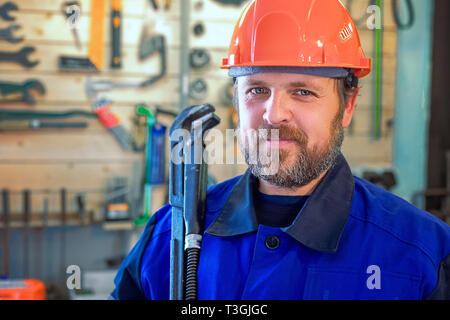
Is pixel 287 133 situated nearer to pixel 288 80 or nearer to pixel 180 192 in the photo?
pixel 288 80

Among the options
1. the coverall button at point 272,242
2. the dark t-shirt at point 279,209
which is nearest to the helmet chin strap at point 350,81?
the dark t-shirt at point 279,209

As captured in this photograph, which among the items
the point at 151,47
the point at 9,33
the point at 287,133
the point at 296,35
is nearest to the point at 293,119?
the point at 287,133

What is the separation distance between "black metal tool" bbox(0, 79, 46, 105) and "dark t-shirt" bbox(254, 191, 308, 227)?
180 cm

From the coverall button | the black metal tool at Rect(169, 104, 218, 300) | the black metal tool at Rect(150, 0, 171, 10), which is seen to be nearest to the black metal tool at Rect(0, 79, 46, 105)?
the black metal tool at Rect(150, 0, 171, 10)

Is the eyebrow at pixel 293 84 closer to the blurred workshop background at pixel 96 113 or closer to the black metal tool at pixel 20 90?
the blurred workshop background at pixel 96 113

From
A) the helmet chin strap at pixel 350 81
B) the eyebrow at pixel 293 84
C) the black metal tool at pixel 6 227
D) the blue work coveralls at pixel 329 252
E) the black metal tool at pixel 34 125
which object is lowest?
the black metal tool at pixel 6 227

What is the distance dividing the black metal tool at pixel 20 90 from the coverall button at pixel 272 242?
1.91 meters

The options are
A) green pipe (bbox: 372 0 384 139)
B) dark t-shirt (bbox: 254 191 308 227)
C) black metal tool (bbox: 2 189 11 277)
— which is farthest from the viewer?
green pipe (bbox: 372 0 384 139)

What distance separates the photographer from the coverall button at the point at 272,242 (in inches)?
36.5

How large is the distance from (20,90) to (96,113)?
39cm

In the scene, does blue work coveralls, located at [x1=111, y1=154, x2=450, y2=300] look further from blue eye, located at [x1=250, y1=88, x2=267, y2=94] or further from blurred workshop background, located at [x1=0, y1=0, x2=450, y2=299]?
blurred workshop background, located at [x1=0, y1=0, x2=450, y2=299]

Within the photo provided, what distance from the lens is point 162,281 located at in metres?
1.03

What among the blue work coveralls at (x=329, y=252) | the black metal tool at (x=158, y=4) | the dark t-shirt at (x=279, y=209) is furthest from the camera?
the black metal tool at (x=158, y=4)

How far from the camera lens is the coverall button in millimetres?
927
